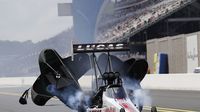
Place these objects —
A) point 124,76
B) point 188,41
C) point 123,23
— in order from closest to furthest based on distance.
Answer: point 124,76 → point 188,41 → point 123,23

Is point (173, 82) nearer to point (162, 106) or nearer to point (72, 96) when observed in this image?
point (162, 106)

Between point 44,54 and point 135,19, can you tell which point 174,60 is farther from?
point 44,54

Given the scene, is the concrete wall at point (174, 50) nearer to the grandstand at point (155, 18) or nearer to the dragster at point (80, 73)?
the grandstand at point (155, 18)

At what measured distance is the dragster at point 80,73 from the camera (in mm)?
11953

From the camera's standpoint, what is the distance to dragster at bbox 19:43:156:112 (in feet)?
39.2

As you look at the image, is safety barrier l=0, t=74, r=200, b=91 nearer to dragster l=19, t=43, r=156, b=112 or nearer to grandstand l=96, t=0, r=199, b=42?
dragster l=19, t=43, r=156, b=112

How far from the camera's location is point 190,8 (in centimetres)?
9512

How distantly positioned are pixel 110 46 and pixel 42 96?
7.50ft

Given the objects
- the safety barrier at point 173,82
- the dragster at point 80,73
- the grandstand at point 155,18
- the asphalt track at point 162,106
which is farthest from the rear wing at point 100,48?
the grandstand at point 155,18

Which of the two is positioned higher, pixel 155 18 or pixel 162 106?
pixel 155 18

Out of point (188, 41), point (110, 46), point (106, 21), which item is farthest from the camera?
point (106, 21)

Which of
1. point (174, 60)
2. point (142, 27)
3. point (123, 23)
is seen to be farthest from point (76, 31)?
point (174, 60)

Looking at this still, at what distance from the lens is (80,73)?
1340 centimetres

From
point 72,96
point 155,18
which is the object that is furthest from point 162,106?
point 155,18
